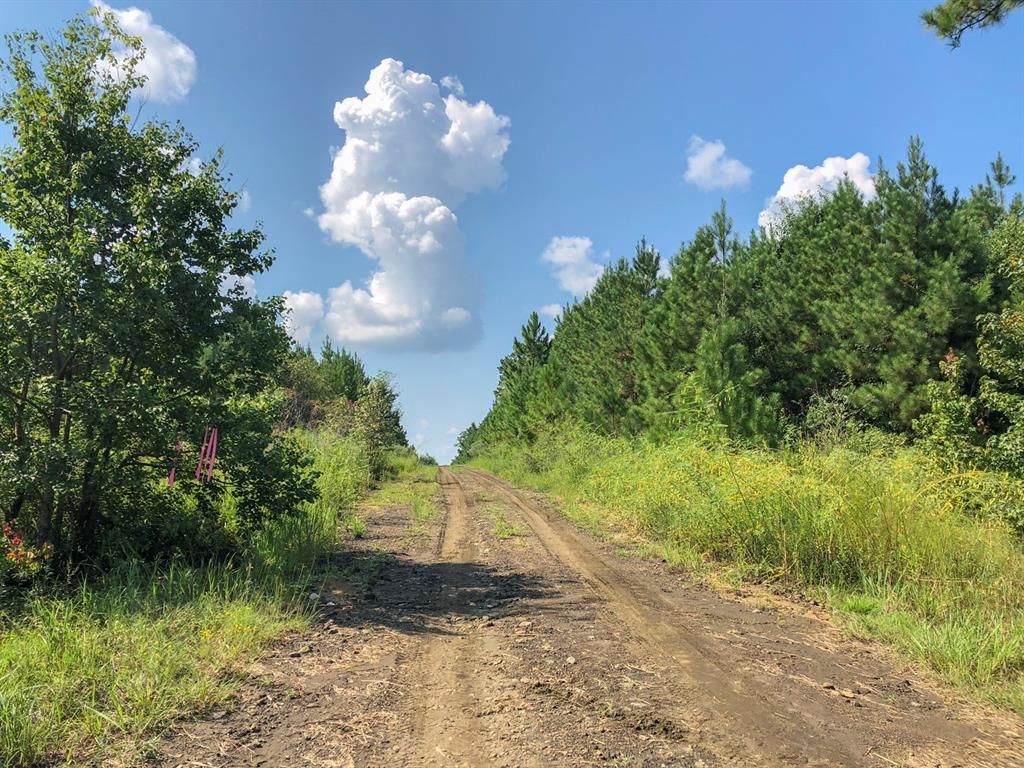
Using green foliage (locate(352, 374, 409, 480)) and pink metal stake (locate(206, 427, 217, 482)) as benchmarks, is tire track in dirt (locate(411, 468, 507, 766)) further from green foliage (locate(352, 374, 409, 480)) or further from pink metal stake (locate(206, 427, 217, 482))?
green foliage (locate(352, 374, 409, 480))

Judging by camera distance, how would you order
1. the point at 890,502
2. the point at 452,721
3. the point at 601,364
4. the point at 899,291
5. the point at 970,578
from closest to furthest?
1. the point at 452,721
2. the point at 970,578
3. the point at 890,502
4. the point at 899,291
5. the point at 601,364

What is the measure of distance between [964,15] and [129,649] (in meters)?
11.2

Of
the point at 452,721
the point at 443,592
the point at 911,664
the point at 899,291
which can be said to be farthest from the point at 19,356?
the point at 899,291

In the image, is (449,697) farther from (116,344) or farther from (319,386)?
(319,386)

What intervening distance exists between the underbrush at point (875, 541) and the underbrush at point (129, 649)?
526 cm

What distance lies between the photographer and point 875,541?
259 inches

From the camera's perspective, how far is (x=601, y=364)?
25547 mm

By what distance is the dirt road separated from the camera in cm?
324

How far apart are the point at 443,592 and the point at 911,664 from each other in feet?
14.9

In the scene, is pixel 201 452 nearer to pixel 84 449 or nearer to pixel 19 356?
pixel 84 449

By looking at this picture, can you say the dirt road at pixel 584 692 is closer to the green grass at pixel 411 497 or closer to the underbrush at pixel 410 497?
the green grass at pixel 411 497

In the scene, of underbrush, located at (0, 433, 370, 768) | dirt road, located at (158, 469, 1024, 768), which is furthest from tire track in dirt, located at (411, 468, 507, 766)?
underbrush, located at (0, 433, 370, 768)

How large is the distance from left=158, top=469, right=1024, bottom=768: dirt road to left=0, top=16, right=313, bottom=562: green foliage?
2.62m

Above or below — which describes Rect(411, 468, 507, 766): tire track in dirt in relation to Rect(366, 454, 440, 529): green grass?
below
